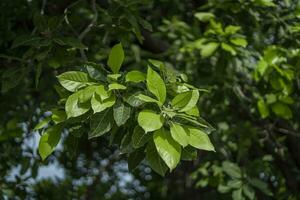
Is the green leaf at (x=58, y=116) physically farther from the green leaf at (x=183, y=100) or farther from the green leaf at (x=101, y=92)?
the green leaf at (x=183, y=100)

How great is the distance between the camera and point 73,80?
6.10 ft

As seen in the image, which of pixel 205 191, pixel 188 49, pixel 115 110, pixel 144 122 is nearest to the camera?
pixel 144 122

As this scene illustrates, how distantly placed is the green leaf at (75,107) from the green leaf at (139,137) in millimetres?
175

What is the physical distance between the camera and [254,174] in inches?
126

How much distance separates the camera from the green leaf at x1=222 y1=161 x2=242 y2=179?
3158mm

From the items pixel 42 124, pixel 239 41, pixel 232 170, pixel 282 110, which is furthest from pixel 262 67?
pixel 42 124

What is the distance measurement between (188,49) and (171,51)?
0.32 meters

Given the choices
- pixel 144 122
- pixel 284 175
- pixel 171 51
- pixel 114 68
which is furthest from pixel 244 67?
pixel 144 122

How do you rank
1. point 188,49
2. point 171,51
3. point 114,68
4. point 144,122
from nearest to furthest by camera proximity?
1. point 144,122
2. point 114,68
3. point 188,49
4. point 171,51

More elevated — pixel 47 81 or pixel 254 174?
pixel 47 81

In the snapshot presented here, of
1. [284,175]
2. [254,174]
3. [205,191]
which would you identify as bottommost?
[205,191]

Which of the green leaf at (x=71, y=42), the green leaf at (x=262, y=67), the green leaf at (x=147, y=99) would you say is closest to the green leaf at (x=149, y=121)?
the green leaf at (x=147, y=99)

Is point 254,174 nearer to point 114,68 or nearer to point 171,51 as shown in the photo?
point 171,51

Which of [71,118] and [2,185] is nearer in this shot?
[71,118]
